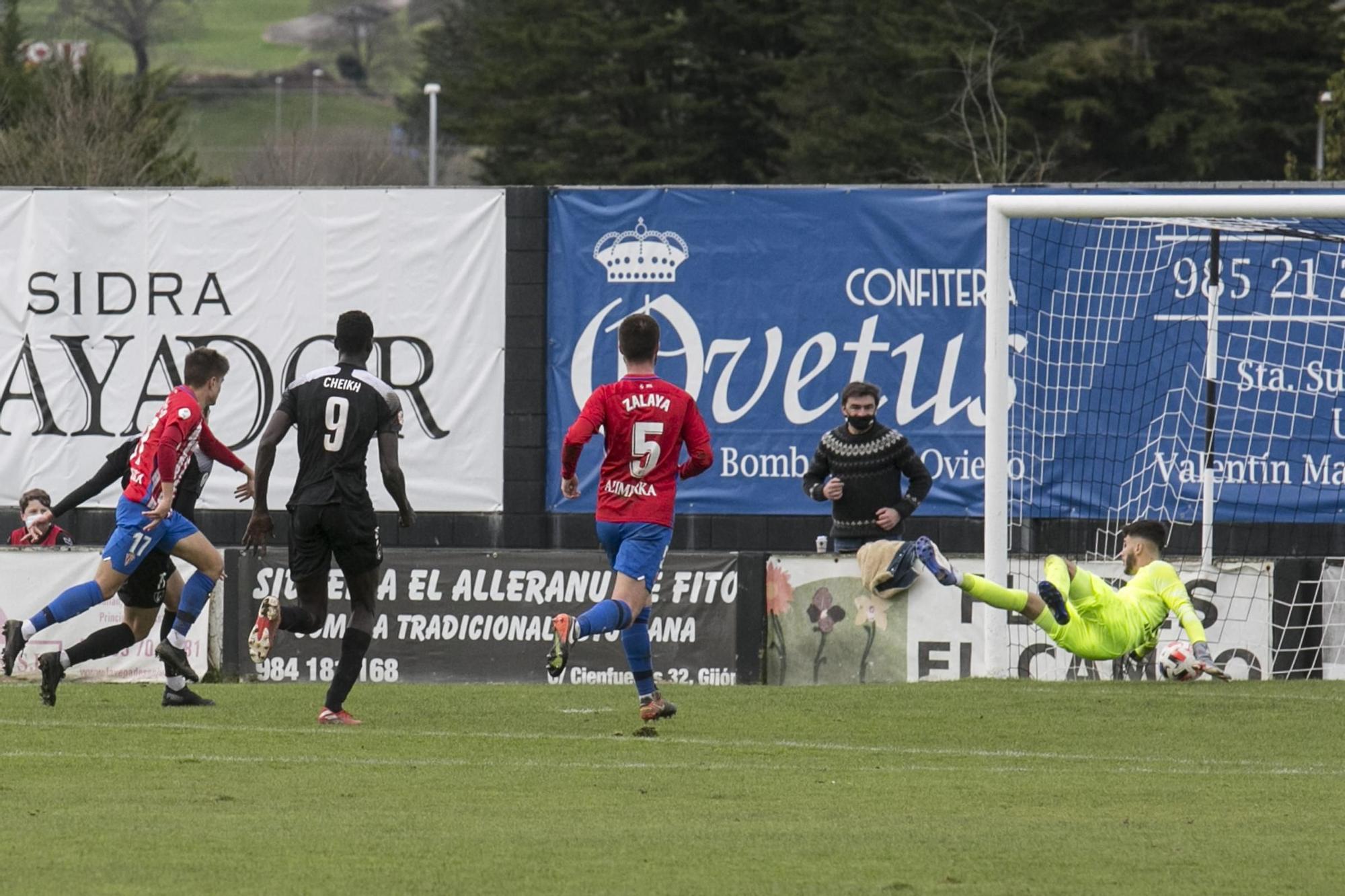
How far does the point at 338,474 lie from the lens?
10.8 metres

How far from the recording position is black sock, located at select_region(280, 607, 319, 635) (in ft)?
35.2

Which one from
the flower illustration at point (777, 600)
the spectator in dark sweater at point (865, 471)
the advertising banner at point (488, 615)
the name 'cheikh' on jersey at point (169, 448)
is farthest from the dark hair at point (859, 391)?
the name 'cheikh' on jersey at point (169, 448)

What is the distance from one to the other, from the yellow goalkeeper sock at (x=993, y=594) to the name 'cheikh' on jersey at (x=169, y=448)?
13.4ft

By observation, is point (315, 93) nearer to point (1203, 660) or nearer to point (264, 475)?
point (1203, 660)

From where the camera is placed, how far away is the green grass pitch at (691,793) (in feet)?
23.4

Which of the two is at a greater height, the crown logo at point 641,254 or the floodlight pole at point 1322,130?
the floodlight pole at point 1322,130

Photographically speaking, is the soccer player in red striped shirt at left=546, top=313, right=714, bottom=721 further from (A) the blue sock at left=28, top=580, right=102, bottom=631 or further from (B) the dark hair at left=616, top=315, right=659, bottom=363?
(A) the blue sock at left=28, top=580, right=102, bottom=631

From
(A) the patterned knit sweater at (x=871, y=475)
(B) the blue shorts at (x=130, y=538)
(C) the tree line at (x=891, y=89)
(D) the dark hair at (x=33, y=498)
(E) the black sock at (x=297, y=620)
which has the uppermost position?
(C) the tree line at (x=891, y=89)

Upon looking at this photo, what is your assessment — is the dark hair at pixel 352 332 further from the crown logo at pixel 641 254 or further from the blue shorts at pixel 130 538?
the crown logo at pixel 641 254

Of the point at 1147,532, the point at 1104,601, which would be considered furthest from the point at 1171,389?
the point at 1104,601

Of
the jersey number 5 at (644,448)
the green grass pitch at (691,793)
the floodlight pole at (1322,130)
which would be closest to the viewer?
the green grass pitch at (691,793)

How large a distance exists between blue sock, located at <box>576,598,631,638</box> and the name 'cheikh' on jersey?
259cm

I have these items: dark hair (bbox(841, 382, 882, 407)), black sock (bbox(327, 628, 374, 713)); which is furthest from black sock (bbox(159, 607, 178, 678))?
A: dark hair (bbox(841, 382, 882, 407))

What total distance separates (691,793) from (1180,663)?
4.94 metres
